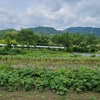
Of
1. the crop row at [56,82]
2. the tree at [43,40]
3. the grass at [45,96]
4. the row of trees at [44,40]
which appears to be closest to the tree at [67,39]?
the row of trees at [44,40]

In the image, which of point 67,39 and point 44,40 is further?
point 44,40

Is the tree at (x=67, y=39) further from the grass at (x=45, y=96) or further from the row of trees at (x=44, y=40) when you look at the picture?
the grass at (x=45, y=96)

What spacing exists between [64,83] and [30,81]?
3.85 ft

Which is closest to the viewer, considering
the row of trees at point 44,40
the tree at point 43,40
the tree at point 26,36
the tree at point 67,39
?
the row of trees at point 44,40

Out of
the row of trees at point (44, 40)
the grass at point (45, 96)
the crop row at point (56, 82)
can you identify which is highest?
the row of trees at point (44, 40)

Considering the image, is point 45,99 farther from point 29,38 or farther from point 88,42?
point 88,42

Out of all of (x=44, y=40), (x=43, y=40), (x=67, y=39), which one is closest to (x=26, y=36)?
(x=43, y=40)

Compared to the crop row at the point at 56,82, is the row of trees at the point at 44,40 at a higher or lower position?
higher

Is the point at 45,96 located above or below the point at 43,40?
below

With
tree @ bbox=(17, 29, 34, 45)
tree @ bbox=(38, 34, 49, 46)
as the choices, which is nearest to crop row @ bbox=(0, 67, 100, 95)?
tree @ bbox=(17, 29, 34, 45)

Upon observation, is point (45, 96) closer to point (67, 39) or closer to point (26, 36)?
point (26, 36)

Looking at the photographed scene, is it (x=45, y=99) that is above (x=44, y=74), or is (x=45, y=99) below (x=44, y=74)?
below

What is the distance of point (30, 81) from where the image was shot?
199 inches

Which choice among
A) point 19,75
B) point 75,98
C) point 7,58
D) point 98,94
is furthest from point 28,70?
point 7,58
